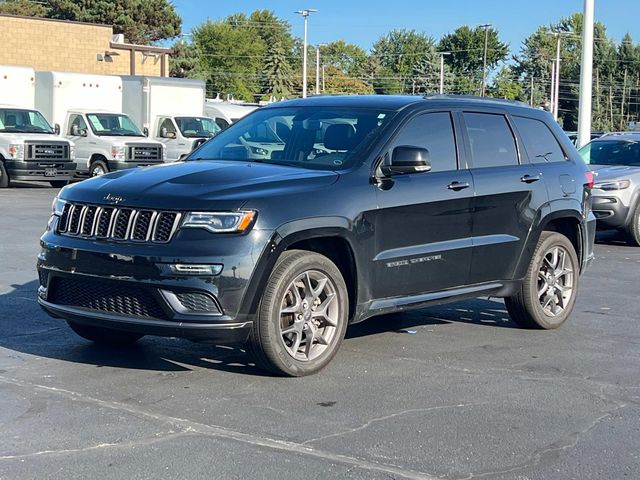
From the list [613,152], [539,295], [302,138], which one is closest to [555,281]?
[539,295]

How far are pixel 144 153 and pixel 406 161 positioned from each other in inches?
793

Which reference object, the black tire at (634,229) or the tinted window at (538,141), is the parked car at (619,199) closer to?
the black tire at (634,229)

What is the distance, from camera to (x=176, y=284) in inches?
230

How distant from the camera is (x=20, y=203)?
20109 millimetres

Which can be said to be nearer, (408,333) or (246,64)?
(408,333)

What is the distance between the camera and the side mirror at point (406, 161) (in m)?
6.69

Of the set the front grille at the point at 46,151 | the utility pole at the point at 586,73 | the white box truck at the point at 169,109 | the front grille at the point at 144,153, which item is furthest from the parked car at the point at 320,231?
the white box truck at the point at 169,109

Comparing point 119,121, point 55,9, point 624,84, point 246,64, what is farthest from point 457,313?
point 246,64

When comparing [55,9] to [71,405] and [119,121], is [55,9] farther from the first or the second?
[71,405]

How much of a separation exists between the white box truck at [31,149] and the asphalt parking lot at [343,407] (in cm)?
1688

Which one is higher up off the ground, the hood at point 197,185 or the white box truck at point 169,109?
the white box truck at point 169,109

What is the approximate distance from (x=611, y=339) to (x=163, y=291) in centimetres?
388

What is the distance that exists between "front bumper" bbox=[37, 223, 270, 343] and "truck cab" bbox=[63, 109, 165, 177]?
19.8 meters

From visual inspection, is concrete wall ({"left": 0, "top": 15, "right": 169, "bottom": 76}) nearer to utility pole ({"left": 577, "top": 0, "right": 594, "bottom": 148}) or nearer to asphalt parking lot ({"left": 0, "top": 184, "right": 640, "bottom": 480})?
utility pole ({"left": 577, "top": 0, "right": 594, "bottom": 148})
